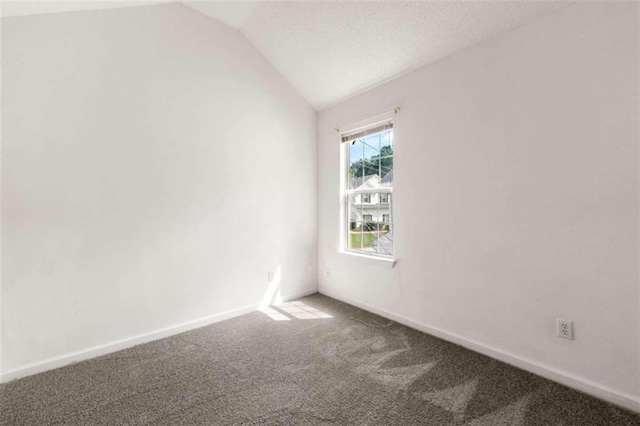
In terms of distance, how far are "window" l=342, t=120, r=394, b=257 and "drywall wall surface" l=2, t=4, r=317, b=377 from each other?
0.77 metres

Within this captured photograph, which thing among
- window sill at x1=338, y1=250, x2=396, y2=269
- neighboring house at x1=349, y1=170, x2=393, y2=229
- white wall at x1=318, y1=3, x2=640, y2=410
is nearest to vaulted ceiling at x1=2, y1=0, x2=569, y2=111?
white wall at x1=318, y1=3, x2=640, y2=410

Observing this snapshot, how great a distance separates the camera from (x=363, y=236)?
135 inches

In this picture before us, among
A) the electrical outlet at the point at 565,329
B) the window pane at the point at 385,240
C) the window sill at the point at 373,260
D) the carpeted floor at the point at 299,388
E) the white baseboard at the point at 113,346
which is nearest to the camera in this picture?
the carpeted floor at the point at 299,388

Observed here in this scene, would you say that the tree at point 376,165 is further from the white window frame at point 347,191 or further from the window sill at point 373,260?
the window sill at point 373,260

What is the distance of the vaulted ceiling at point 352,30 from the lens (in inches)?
82.0

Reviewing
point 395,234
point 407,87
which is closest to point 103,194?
point 395,234

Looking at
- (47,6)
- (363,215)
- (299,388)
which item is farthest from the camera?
(363,215)

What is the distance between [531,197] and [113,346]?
3364mm

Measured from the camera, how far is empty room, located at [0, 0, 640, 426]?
174 cm

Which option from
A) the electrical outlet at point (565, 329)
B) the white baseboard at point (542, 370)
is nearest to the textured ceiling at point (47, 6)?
the white baseboard at point (542, 370)

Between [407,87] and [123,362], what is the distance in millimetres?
3320

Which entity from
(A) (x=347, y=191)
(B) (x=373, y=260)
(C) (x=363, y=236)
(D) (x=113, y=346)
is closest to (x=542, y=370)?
(B) (x=373, y=260)

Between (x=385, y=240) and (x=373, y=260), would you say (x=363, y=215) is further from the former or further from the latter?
(x=373, y=260)

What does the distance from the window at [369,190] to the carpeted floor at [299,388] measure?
1.06m
